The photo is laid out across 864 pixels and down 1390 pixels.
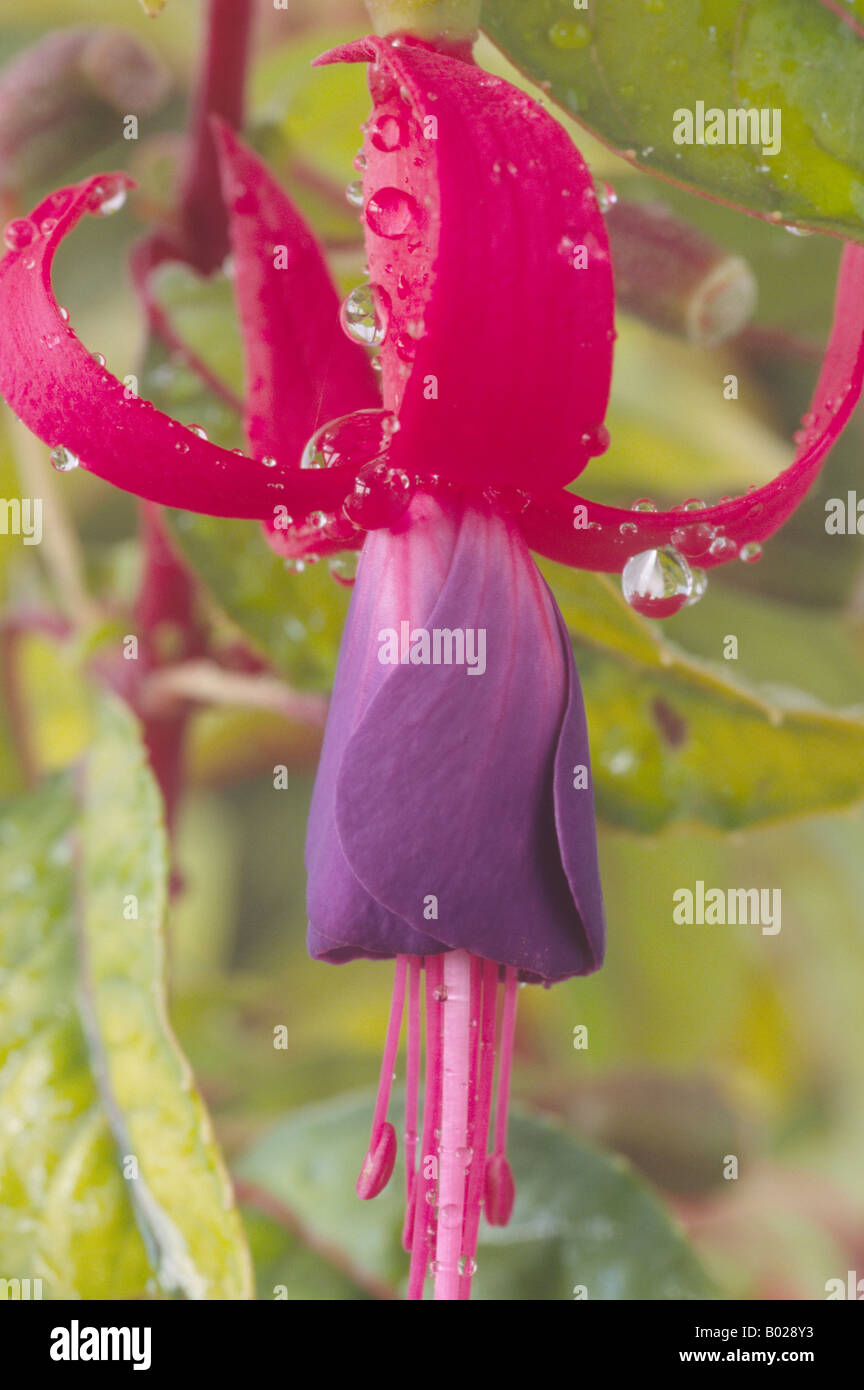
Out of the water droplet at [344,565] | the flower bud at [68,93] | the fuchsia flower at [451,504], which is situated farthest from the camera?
the flower bud at [68,93]

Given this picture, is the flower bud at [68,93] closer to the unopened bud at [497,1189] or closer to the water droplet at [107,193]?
the water droplet at [107,193]

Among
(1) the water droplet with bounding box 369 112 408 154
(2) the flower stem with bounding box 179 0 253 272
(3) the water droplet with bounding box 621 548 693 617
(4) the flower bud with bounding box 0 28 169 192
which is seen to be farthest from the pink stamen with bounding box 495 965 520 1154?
(4) the flower bud with bounding box 0 28 169 192

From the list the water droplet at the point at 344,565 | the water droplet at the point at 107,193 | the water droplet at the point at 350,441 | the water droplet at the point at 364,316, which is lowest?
the water droplet at the point at 350,441

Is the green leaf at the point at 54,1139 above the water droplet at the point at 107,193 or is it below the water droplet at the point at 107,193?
below

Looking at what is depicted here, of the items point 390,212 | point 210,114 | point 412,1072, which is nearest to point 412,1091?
point 412,1072

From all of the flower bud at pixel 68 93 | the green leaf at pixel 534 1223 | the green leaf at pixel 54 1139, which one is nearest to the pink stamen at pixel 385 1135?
the green leaf at pixel 54 1139
